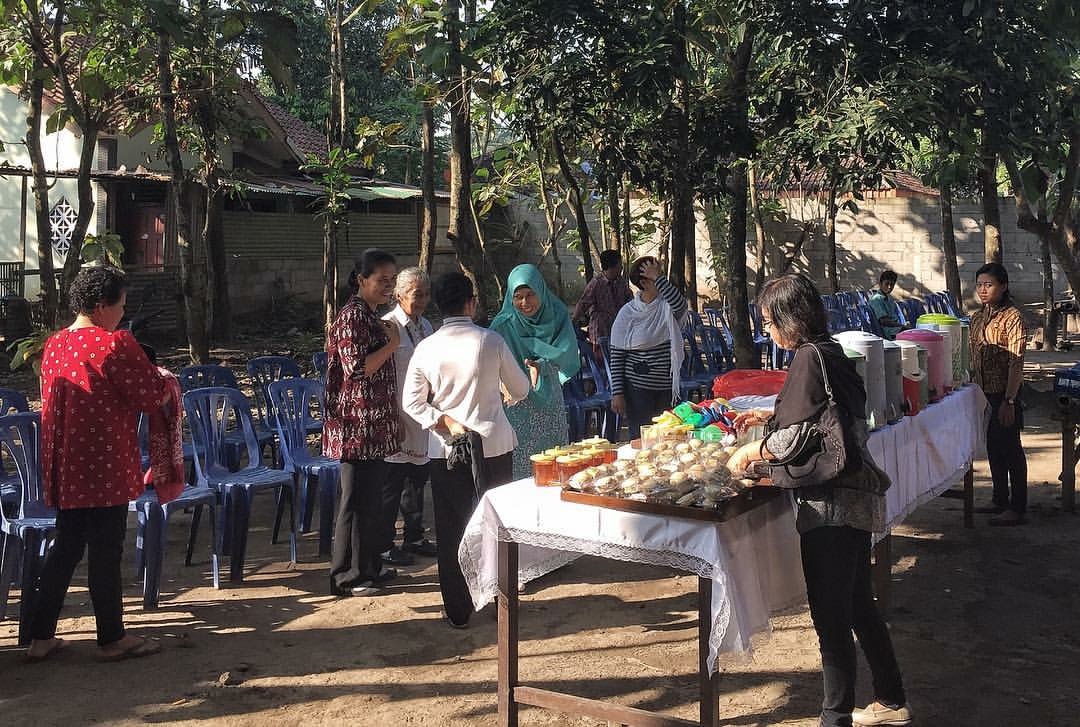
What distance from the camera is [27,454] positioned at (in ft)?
16.9

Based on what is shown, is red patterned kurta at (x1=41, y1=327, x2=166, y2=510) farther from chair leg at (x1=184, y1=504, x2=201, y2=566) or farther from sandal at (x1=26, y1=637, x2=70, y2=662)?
chair leg at (x1=184, y1=504, x2=201, y2=566)

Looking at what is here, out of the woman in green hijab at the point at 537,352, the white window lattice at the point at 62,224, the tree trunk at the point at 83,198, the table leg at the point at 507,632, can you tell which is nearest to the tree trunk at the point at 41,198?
the tree trunk at the point at 83,198

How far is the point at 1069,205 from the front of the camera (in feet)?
23.5

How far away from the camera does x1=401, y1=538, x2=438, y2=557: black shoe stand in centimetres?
629

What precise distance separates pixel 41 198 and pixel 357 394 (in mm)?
4467

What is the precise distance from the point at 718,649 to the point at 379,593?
8.50 ft

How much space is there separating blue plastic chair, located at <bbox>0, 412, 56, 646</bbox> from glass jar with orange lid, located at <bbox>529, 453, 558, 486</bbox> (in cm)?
245

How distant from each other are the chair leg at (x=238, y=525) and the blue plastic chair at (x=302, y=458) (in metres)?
0.44

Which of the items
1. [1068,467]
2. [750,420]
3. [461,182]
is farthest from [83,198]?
[1068,467]

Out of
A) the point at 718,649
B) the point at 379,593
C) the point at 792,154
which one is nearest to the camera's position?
the point at 718,649

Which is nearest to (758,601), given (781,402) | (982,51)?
(781,402)

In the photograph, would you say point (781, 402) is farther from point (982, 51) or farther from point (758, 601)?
point (982, 51)

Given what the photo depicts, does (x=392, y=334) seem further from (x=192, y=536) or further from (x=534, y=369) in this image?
(x=192, y=536)

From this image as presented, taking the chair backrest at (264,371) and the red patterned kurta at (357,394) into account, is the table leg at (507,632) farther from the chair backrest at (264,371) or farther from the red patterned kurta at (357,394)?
the chair backrest at (264,371)
